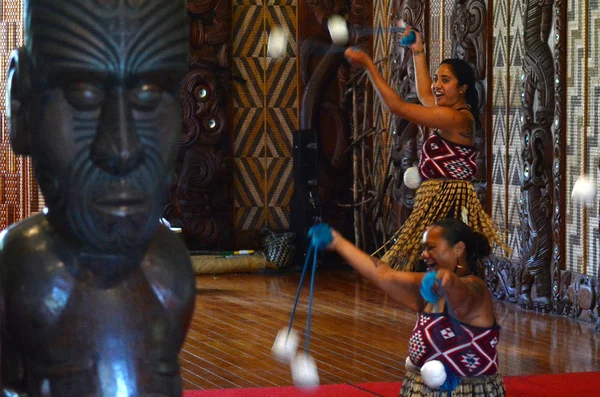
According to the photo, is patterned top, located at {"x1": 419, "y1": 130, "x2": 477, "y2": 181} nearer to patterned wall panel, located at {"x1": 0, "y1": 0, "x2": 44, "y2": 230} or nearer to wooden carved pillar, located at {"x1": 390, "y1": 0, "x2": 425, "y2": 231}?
wooden carved pillar, located at {"x1": 390, "y1": 0, "x2": 425, "y2": 231}

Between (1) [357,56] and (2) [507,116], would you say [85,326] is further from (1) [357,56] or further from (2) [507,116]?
(2) [507,116]

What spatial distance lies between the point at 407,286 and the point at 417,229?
3.04ft

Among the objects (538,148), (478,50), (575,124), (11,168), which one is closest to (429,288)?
(575,124)

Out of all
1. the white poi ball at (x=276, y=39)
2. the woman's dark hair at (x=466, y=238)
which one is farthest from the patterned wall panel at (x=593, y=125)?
the white poi ball at (x=276, y=39)

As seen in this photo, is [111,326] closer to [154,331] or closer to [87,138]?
[154,331]

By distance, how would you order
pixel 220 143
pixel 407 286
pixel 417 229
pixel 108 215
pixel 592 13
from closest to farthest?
pixel 108 215 → pixel 407 286 → pixel 417 229 → pixel 592 13 → pixel 220 143

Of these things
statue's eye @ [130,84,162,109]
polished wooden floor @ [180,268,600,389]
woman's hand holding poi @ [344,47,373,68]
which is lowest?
polished wooden floor @ [180,268,600,389]

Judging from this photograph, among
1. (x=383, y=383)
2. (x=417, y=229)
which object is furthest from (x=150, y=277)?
(x=383, y=383)

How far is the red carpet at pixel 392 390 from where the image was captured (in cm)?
420

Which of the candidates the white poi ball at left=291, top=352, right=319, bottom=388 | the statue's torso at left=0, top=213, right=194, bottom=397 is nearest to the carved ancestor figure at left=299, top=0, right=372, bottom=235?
the white poi ball at left=291, top=352, right=319, bottom=388

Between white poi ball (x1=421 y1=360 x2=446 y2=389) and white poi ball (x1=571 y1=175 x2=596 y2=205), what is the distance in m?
2.99

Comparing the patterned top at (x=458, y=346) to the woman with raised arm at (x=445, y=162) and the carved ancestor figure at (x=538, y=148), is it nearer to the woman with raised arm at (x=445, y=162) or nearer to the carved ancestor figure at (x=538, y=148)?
the woman with raised arm at (x=445, y=162)

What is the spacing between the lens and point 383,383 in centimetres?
440

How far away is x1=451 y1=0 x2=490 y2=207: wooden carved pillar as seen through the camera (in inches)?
273
